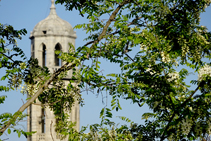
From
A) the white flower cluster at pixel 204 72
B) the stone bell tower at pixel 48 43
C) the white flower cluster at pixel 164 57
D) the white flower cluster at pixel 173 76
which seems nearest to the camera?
the white flower cluster at pixel 204 72

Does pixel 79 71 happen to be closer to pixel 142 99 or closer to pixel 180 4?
pixel 142 99

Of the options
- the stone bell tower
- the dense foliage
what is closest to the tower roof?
the stone bell tower

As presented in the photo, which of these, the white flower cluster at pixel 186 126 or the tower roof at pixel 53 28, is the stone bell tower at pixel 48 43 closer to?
the tower roof at pixel 53 28

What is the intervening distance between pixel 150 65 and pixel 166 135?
1728 millimetres

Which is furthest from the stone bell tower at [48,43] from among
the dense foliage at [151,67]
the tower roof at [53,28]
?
the dense foliage at [151,67]

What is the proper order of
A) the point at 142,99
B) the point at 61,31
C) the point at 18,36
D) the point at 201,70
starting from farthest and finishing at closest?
the point at 61,31 → the point at 18,36 → the point at 142,99 → the point at 201,70

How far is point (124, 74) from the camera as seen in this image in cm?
1290

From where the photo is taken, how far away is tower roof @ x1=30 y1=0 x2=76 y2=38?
183 ft

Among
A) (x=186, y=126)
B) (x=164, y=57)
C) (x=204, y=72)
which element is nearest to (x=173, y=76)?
(x=164, y=57)

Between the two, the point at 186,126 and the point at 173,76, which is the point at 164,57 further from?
the point at 186,126

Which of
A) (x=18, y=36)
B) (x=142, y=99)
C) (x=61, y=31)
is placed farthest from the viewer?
(x=61, y=31)

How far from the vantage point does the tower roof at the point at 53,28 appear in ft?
183

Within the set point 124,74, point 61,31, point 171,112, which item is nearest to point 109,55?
point 124,74

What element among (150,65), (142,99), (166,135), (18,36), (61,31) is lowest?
(166,135)
